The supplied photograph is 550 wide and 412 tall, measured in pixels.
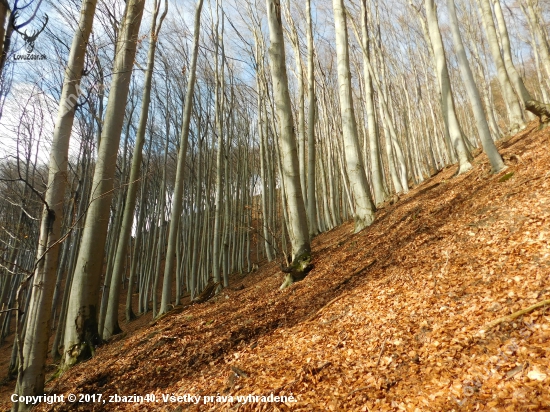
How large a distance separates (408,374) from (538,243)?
1893mm

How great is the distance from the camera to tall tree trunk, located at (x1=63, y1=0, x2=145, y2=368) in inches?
161

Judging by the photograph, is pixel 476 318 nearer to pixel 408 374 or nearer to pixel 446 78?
pixel 408 374

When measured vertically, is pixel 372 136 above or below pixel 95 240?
above

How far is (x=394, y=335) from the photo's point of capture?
2.28 meters

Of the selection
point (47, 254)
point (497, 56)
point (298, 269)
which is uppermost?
point (497, 56)

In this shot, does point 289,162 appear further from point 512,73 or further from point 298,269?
point 512,73

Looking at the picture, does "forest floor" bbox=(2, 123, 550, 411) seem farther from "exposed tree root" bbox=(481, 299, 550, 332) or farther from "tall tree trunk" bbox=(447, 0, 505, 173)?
"tall tree trunk" bbox=(447, 0, 505, 173)

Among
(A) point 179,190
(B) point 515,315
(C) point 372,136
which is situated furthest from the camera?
(C) point 372,136

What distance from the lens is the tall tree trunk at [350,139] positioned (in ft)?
19.7

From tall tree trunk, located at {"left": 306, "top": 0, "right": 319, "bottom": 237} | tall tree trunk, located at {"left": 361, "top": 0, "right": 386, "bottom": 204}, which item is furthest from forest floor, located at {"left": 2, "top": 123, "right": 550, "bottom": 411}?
tall tree trunk, located at {"left": 306, "top": 0, "right": 319, "bottom": 237}

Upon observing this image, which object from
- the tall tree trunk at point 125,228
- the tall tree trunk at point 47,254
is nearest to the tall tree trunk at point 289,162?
the tall tree trunk at point 47,254

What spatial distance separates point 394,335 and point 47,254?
127 inches

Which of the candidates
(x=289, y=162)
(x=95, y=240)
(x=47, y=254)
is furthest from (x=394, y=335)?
(x=95, y=240)

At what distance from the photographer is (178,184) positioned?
24.0ft
